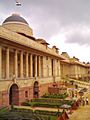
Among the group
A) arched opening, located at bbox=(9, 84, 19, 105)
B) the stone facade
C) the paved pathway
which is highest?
the stone facade

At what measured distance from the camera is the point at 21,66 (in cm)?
3472

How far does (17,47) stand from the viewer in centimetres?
3300

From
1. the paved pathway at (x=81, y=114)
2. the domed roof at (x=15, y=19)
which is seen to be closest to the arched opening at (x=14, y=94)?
the paved pathway at (x=81, y=114)

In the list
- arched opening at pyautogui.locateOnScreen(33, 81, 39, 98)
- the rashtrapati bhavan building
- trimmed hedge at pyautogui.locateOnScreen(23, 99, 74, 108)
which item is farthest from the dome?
trimmed hedge at pyautogui.locateOnScreen(23, 99, 74, 108)

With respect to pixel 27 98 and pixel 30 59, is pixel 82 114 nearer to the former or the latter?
pixel 27 98

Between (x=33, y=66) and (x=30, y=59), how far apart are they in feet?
11.0

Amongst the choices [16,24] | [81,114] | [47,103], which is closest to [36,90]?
[47,103]

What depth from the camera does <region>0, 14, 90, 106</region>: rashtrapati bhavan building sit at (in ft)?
98.7

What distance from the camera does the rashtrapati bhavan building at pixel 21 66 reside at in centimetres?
3009

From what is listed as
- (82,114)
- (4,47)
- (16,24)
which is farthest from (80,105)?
(16,24)

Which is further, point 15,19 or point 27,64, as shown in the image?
point 15,19

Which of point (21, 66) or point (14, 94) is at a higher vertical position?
point (21, 66)

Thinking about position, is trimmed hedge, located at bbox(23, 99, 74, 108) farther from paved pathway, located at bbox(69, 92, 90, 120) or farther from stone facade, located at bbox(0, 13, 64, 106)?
paved pathway, located at bbox(69, 92, 90, 120)

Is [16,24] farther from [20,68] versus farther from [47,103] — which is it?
[47,103]
